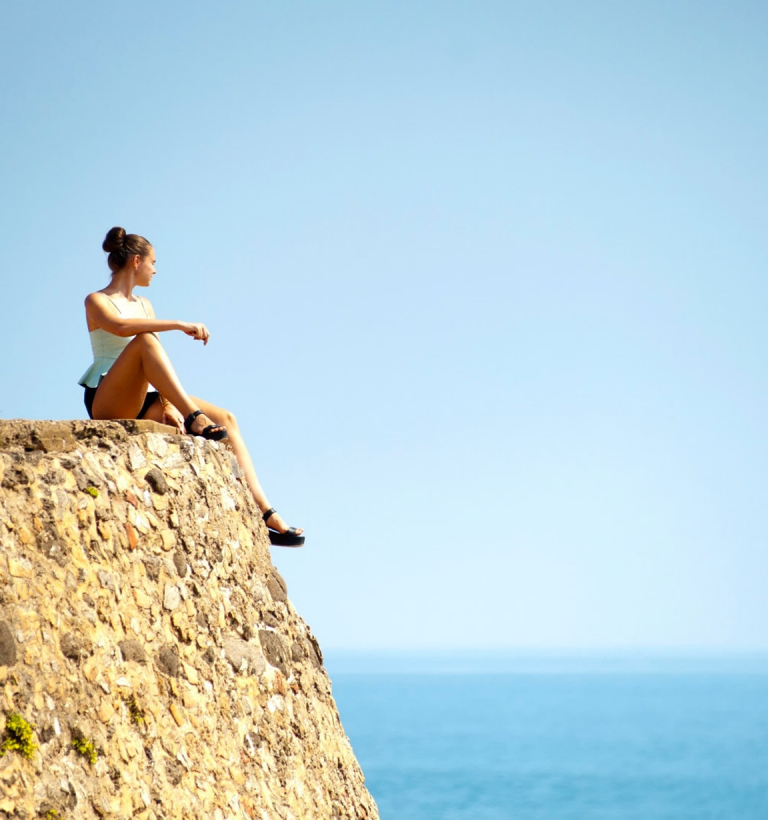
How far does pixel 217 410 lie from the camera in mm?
7133

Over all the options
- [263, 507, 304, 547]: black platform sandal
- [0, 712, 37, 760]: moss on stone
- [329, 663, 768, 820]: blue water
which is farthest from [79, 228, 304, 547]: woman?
[329, 663, 768, 820]: blue water

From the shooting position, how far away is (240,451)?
713 centimetres

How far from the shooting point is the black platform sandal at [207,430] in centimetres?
658

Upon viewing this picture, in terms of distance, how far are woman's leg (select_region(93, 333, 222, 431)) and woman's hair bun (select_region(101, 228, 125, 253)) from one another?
92 cm

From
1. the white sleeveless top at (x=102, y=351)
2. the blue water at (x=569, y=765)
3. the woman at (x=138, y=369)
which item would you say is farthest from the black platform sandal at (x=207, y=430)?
the blue water at (x=569, y=765)

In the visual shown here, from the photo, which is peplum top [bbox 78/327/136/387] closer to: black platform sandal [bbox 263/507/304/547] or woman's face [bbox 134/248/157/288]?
woman's face [bbox 134/248/157/288]

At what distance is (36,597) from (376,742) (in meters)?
148

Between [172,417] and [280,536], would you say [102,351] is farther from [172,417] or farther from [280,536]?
[280,536]

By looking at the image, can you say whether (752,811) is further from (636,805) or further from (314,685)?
(314,685)

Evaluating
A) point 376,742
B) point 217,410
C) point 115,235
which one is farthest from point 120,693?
point 376,742

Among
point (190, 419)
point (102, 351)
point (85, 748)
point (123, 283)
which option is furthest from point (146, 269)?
point (85, 748)

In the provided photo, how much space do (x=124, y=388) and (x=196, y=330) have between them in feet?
2.04

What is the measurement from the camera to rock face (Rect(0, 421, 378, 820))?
4.70 meters

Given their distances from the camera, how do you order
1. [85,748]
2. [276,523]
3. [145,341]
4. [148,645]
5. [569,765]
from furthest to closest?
[569,765] → [276,523] → [145,341] → [148,645] → [85,748]
